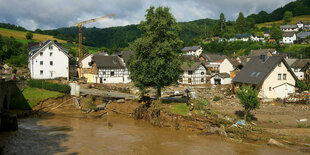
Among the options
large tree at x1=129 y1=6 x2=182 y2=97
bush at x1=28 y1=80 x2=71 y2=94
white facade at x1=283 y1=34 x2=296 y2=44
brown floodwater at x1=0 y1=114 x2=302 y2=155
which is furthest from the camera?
white facade at x1=283 y1=34 x2=296 y2=44

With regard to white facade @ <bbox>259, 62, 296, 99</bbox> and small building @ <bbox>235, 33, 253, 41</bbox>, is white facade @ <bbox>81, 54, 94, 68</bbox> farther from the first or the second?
small building @ <bbox>235, 33, 253, 41</bbox>

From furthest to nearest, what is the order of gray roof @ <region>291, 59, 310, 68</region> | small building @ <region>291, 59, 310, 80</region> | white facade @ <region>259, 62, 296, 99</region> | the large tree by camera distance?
gray roof @ <region>291, 59, 310, 68</region>
small building @ <region>291, 59, 310, 80</region>
white facade @ <region>259, 62, 296, 99</region>
the large tree

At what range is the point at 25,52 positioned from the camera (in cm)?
8200

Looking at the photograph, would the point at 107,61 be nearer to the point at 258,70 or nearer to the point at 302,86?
the point at 258,70

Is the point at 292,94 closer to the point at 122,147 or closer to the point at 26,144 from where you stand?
the point at 122,147

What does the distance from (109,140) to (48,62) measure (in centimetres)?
3779

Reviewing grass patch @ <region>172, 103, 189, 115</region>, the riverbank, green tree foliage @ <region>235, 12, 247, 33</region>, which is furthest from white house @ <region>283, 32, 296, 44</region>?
grass patch @ <region>172, 103, 189, 115</region>

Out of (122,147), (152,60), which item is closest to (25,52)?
(152,60)

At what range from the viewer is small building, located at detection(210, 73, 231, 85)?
193 ft

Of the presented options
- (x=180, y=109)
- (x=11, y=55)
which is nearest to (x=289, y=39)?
(x=180, y=109)

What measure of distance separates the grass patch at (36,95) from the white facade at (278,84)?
3453cm

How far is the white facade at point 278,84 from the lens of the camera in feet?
127

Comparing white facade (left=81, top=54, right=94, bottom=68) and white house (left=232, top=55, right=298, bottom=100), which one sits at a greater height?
white facade (left=81, top=54, right=94, bottom=68)

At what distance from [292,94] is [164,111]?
81.0 ft
